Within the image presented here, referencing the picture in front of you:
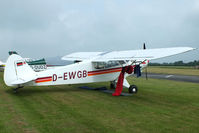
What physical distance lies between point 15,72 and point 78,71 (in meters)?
2.97

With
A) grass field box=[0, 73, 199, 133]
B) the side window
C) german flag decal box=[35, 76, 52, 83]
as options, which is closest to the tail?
german flag decal box=[35, 76, 52, 83]

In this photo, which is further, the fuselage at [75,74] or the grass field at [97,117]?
the fuselage at [75,74]

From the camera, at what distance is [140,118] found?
5.54 meters

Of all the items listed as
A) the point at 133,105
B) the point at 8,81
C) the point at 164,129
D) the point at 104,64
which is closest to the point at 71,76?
the point at 104,64

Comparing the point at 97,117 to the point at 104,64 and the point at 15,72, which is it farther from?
the point at 104,64

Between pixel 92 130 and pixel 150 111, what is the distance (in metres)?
2.52

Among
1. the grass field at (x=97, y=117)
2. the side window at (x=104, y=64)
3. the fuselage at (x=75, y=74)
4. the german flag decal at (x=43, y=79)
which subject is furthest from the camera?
the side window at (x=104, y=64)

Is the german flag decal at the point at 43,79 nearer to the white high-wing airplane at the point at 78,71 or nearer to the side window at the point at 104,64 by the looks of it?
the white high-wing airplane at the point at 78,71

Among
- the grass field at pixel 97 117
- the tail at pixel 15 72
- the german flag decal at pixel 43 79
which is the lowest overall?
the grass field at pixel 97 117

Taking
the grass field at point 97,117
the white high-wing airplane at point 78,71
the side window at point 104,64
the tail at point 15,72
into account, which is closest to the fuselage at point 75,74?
the white high-wing airplane at point 78,71

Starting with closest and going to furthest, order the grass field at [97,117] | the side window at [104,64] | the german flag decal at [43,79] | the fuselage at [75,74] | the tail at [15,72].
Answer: the grass field at [97,117]
the tail at [15,72]
the german flag decal at [43,79]
the fuselage at [75,74]
the side window at [104,64]

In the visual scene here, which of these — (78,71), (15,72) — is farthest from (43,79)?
(78,71)

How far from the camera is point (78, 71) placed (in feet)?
33.7

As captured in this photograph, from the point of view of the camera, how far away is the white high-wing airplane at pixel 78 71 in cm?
A: 873
